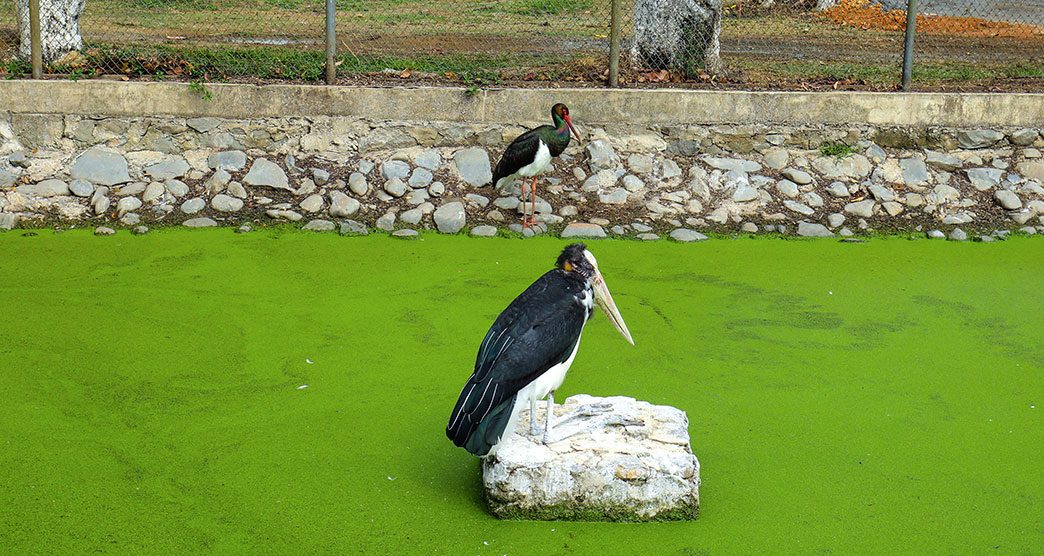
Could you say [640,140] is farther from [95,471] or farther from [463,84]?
[95,471]

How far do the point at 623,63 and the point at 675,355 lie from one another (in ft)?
11.9

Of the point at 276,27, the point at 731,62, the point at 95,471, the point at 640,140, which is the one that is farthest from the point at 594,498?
the point at 276,27

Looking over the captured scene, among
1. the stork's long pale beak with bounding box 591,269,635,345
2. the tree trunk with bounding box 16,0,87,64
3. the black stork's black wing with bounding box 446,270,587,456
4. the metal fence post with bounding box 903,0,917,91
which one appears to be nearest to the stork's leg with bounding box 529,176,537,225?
the metal fence post with bounding box 903,0,917,91

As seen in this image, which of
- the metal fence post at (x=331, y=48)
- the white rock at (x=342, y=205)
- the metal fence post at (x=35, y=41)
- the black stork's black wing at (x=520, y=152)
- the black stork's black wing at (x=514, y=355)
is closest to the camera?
the black stork's black wing at (x=514, y=355)

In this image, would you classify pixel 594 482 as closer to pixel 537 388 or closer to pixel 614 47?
pixel 537 388

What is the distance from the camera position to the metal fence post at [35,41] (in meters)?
7.20

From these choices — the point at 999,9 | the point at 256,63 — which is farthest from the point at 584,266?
the point at 999,9

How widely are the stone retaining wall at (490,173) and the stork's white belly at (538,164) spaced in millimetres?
292

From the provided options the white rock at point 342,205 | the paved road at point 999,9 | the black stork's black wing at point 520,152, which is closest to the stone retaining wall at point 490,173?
the white rock at point 342,205

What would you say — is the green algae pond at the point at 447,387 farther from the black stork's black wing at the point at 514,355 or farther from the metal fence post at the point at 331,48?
the metal fence post at the point at 331,48

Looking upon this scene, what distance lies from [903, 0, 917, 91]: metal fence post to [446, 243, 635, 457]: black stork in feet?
14.6

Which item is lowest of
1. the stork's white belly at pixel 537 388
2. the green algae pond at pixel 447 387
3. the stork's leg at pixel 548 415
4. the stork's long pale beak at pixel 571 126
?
the green algae pond at pixel 447 387

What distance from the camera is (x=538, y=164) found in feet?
22.3

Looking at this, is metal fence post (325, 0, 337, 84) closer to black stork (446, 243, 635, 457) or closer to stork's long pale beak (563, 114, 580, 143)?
stork's long pale beak (563, 114, 580, 143)
